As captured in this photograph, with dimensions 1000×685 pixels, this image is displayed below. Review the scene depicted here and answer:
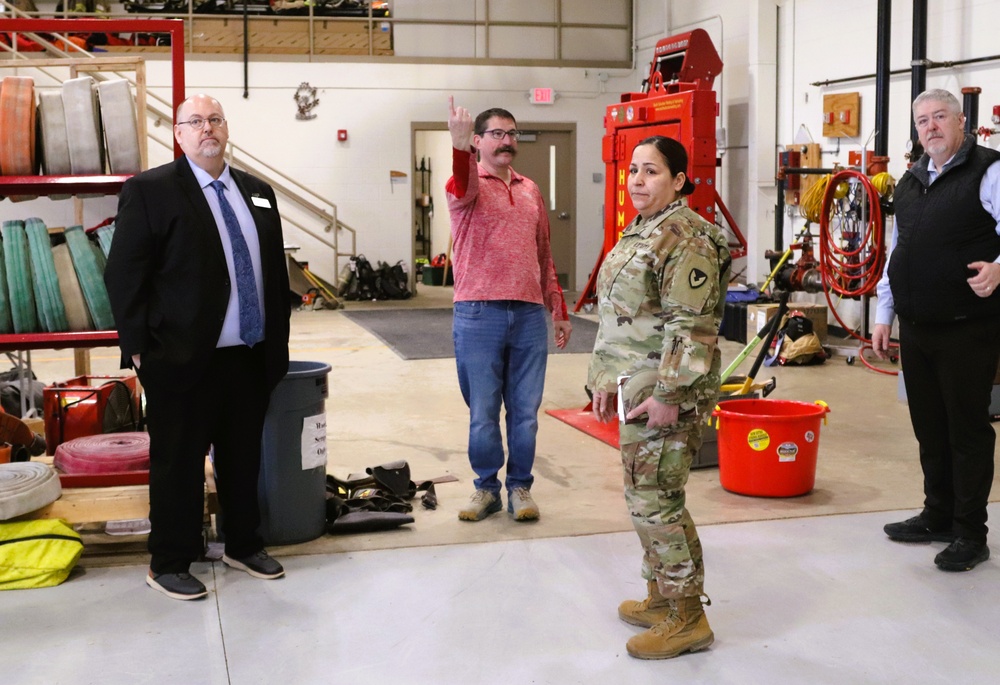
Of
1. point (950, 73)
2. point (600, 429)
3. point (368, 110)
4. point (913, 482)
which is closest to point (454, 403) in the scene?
point (600, 429)

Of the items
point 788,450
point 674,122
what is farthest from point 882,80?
point 788,450

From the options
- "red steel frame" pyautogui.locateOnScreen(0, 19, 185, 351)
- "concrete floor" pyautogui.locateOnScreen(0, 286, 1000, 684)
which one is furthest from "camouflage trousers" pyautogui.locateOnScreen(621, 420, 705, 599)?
"red steel frame" pyautogui.locateOnScreen(0, 19, 185, 351)

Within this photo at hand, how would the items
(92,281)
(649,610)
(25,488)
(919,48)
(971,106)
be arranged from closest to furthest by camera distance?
(649,610) < (25,488) < (92,281) < (971,106) < (919,48)

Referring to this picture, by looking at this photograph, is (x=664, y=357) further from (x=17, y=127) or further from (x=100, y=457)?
(x=17, y=127)

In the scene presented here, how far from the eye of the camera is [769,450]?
4742 millimetres

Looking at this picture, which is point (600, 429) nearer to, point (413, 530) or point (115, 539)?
point (413, 530)

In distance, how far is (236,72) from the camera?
553 inches

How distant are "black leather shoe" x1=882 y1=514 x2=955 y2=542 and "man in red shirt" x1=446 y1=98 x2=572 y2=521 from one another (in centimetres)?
143

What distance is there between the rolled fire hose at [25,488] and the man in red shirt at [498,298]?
1.58 m

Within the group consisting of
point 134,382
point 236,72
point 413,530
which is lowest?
point 413,530

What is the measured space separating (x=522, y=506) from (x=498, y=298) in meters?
0.88

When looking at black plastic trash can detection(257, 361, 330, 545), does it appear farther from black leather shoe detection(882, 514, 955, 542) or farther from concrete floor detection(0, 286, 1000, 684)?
black leather shoe detection(882, 514, 955, 542)

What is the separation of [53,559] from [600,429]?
10.8 feet

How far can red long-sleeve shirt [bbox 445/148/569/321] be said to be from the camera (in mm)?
4211
